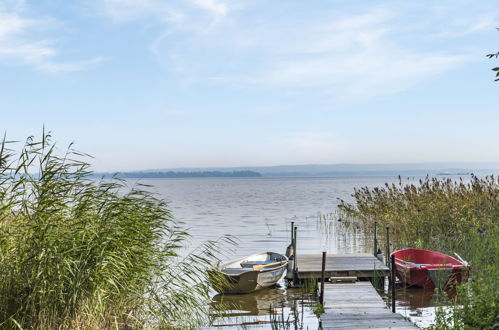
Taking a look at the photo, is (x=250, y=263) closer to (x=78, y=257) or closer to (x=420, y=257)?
(x=420, y=257)

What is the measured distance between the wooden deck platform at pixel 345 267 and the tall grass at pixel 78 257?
6.03 m

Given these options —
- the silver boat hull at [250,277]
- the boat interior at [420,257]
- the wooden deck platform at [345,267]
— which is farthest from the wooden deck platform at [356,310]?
the boat interior at [420,257]

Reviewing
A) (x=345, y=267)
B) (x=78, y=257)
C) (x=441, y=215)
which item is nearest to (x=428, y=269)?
(x=345, y=267)

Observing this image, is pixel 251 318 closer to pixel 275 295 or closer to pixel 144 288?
pixel 275 295

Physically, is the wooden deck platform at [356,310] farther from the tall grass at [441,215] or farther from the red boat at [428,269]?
the tall grass at [441,215]

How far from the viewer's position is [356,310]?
10.6 m

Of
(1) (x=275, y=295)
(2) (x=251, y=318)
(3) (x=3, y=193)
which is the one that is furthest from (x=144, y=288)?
(1) (x=275, y=295)

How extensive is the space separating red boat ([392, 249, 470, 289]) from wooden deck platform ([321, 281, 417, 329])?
5.49 feet

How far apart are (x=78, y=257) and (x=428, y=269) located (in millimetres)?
9313

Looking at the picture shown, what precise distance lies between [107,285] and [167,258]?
183 centimetres

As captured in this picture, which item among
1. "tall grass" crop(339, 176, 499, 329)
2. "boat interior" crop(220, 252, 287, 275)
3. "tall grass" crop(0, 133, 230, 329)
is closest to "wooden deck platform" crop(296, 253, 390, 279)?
"boat interior" crop(220, 252, 287, 275)

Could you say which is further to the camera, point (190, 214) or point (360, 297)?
point (190, 214)

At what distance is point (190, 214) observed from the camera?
147ft

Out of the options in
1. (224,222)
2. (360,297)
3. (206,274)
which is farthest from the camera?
(224,222)
